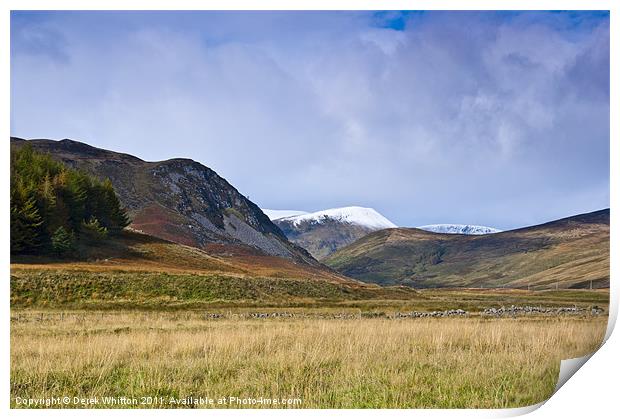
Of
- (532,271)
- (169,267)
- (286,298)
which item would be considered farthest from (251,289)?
(532,271)

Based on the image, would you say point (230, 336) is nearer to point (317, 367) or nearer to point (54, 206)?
point (317, 367)

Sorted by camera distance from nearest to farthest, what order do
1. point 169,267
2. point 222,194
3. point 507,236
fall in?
1. point 169,267
2. point 222,194
3. point 507,236

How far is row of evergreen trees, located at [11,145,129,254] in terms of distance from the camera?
14.1 m

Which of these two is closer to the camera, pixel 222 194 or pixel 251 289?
pixel 251 289

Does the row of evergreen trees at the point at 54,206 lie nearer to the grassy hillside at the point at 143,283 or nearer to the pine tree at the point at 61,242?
the pine tree at the point at 61,242

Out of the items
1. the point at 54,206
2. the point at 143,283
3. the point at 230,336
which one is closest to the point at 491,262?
the point at 143,283

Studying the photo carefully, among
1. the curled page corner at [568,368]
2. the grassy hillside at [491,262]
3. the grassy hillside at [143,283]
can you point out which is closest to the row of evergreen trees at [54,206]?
the grassy hillside at [143,283]

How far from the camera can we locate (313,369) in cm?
671

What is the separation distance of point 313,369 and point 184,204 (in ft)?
203

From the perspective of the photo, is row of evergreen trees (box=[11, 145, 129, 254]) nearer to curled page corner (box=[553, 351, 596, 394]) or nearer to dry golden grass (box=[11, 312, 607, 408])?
dry golden grass (box=[11, 312, 607, 408])

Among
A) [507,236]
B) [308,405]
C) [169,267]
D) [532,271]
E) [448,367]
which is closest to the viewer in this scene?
[308,405]

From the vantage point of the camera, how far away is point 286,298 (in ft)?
96.3

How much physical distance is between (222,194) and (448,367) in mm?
69923
